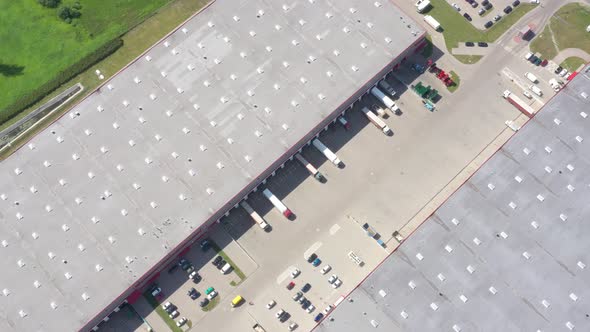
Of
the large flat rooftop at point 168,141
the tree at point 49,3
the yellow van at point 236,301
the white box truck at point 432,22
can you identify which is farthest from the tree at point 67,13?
the white box truck at point 432,22

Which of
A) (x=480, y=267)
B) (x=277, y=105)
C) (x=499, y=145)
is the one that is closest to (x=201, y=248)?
(x=277, y=105)

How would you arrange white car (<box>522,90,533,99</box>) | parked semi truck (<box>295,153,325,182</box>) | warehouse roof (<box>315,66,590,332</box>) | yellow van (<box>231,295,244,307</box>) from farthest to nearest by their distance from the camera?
white car (<box>522,90,533,99</box>), parked semi truck (<box>295,153,325,182</box>), yellow van (<box>231,295,244,307</box>), warehouse roof (<box>315,66,590,332</box>)

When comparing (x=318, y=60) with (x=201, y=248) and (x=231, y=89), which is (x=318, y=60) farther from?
(x=201, y=248)

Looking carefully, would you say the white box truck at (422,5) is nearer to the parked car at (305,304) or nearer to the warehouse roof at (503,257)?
the warehouse roof at (503,257)

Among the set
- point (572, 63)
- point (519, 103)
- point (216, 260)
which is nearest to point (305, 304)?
point (216, 260)

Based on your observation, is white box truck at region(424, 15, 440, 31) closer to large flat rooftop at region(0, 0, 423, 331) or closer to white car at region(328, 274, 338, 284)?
large flat rooftop at region(0, 0, 423, 331)

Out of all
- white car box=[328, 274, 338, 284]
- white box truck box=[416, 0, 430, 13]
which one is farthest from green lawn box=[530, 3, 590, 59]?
white car box=[328, 274, 338, 284]
